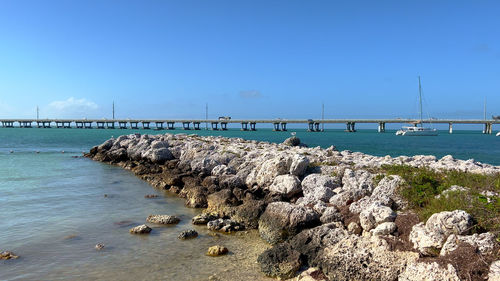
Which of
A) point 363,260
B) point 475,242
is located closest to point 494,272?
point 475,242

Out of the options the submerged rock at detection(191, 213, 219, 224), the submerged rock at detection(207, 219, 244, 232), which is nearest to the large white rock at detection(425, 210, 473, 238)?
the submerged rock at detection(207, 219, 244, 232)

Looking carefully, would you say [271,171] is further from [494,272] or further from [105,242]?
[494,272]

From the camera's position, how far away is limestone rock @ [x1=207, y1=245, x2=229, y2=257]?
27.4 feet

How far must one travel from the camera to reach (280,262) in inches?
292

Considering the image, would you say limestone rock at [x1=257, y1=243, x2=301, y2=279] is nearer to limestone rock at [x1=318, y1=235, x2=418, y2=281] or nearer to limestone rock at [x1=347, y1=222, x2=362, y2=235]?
limestone rock at [x1=318, y1=235, x2=418, y2=281]

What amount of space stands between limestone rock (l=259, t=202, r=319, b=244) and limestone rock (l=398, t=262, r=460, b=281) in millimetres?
3150

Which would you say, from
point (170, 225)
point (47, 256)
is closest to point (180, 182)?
point (170, 225)

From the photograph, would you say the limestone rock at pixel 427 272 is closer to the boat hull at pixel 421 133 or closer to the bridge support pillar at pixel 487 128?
the boat hull at pixel 421 133

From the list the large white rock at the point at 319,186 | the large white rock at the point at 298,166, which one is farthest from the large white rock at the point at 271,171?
the large white rock at the point at 319,186

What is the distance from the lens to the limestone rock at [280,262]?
23.6ft

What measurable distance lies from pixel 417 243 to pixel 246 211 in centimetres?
528

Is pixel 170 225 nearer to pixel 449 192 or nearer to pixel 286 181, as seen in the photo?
pixel 286 181

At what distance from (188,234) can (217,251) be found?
1.60 meters

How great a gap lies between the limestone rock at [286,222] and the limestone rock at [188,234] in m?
1.91
